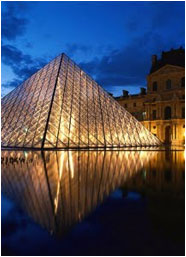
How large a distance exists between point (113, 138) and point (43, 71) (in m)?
10.7

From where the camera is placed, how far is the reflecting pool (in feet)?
9.92

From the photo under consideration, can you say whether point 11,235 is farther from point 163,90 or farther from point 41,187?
point 163,90

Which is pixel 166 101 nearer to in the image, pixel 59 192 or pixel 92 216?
pixel 59 192

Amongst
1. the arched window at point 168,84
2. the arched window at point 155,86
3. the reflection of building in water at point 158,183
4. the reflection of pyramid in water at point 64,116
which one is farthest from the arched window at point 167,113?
the reflection of building in water at point 158,183

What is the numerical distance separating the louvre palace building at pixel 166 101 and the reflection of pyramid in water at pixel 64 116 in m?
16.5

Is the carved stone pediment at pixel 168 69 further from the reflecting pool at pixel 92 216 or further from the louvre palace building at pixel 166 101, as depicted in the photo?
the reflecting pool at pixel 92 216

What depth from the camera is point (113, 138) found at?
22344mm

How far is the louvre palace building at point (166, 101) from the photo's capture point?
137ft

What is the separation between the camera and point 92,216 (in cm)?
410

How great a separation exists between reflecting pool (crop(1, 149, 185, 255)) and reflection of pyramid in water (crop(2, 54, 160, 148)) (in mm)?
12372

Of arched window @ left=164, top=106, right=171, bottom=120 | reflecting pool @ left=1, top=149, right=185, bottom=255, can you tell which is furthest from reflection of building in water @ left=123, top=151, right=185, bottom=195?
arched window @ left=164, top=106, right=171, bottom=120

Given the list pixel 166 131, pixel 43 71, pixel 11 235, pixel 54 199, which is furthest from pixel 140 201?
pixel 166 131

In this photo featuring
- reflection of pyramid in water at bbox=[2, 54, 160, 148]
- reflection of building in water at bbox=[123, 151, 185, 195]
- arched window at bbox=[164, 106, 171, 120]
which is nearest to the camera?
reflection of building in water at bbox=[123, 151, 185, 195]

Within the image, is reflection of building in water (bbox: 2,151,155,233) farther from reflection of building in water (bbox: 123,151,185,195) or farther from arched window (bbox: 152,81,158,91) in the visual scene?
arched window (bbox: 152,81,158,91)
